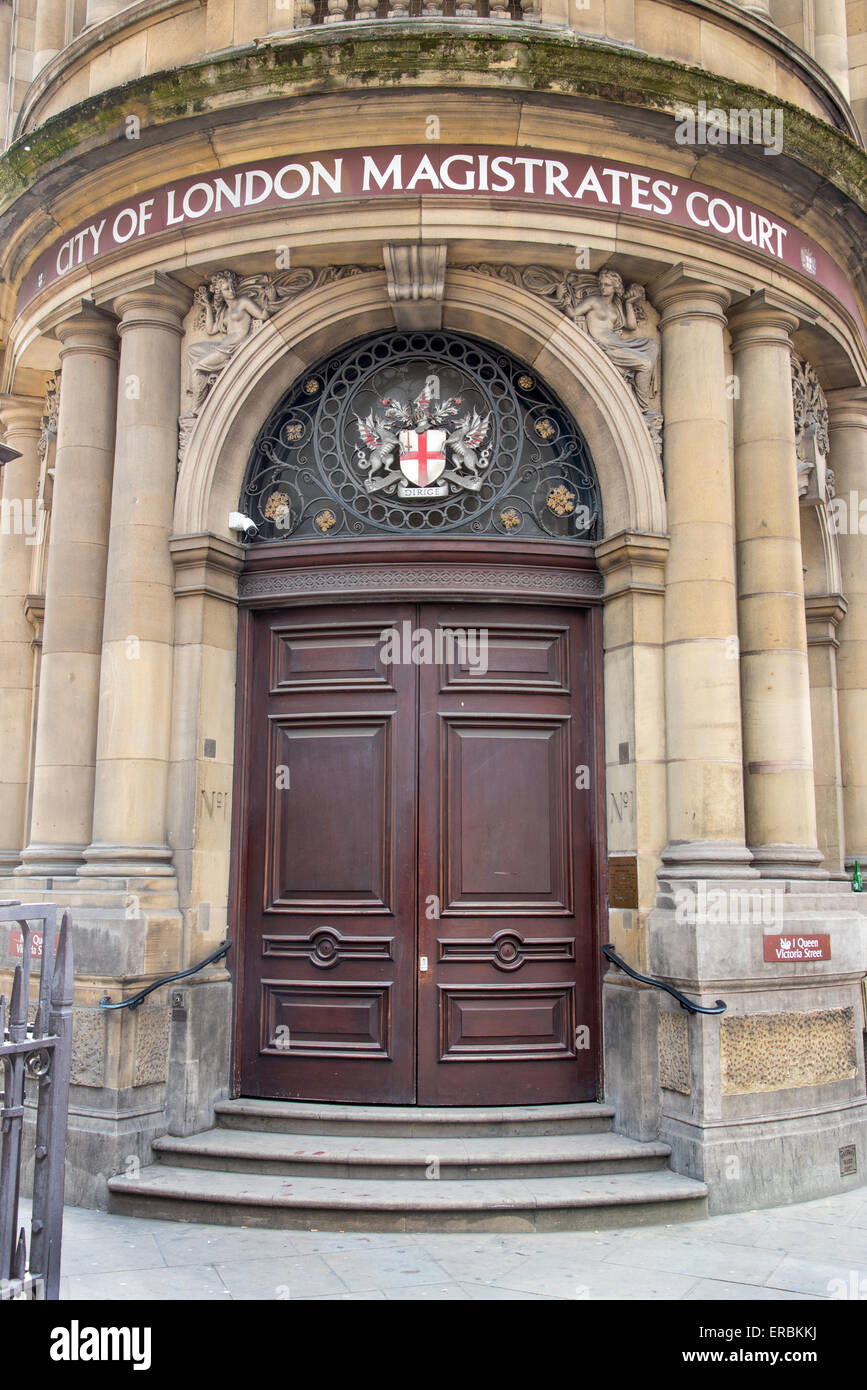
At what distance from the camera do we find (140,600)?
8.46m

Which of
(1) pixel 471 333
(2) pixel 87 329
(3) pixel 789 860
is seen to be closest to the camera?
(3) pixel 789 860

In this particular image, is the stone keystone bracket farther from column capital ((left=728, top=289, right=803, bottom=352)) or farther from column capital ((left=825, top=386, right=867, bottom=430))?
column capital ((left=825, top=386, right=867, bottom=430))

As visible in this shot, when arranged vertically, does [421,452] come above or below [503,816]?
above

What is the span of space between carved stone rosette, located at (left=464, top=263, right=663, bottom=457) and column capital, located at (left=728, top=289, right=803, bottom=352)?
736mm

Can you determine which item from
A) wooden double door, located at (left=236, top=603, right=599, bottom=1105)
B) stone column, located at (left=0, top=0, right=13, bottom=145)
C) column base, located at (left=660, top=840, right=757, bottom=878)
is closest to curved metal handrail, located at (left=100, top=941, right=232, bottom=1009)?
wooden double door, located at (left=236, top=603, right=599, bottom=1105)

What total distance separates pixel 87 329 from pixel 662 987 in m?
6.55

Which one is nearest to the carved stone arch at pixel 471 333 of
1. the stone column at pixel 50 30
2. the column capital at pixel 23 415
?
the column capital at pixel 23 415

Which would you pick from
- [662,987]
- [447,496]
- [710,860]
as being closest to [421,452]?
[447,496]

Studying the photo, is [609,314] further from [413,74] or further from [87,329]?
[87,329]

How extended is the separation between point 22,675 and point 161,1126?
5.19 metres

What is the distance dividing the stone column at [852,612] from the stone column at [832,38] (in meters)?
3.23

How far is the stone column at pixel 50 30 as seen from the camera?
10945 mm

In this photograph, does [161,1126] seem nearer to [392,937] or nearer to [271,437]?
[392,937]

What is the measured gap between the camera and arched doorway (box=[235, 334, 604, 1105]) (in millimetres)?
8258
